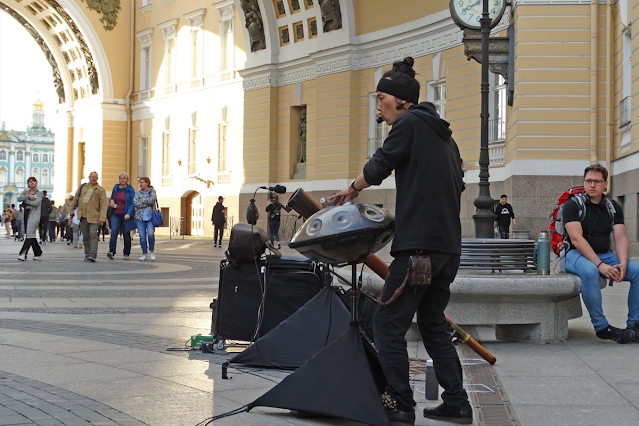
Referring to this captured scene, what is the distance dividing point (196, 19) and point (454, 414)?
37295mm

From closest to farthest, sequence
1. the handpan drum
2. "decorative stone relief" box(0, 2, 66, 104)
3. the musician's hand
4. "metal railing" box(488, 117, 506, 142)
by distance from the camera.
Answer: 1. the handpan drum
2. the musician's hand
3. "metal railing" box(488, 117, 506, 142)
4. "decorative stone relief" box(0, 2, 66, 104)

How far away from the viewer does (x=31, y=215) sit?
17.0m

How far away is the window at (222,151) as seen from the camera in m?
37.9

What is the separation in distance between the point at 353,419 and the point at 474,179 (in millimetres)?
20715

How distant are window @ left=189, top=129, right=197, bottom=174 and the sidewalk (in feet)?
101

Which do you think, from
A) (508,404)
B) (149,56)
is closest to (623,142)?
(508,404)

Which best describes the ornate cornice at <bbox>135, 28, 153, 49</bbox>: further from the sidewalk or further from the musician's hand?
the musician's hand

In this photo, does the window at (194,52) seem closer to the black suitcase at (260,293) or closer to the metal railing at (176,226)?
the metal railing at (176,226)

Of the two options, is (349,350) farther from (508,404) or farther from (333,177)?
(333,177)

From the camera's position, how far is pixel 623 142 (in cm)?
1897

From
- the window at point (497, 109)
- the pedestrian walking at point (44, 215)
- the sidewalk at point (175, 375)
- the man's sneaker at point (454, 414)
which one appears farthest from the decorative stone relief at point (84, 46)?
the man's sneaker at point (454, 414)

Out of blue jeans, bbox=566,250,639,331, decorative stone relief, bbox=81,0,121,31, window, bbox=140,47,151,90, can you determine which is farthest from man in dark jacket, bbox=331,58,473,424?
decorative stone relief, bbox=81,0,121,31

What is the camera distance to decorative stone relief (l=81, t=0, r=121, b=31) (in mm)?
42844

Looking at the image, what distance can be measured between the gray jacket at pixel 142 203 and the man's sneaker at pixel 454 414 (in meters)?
13.9
